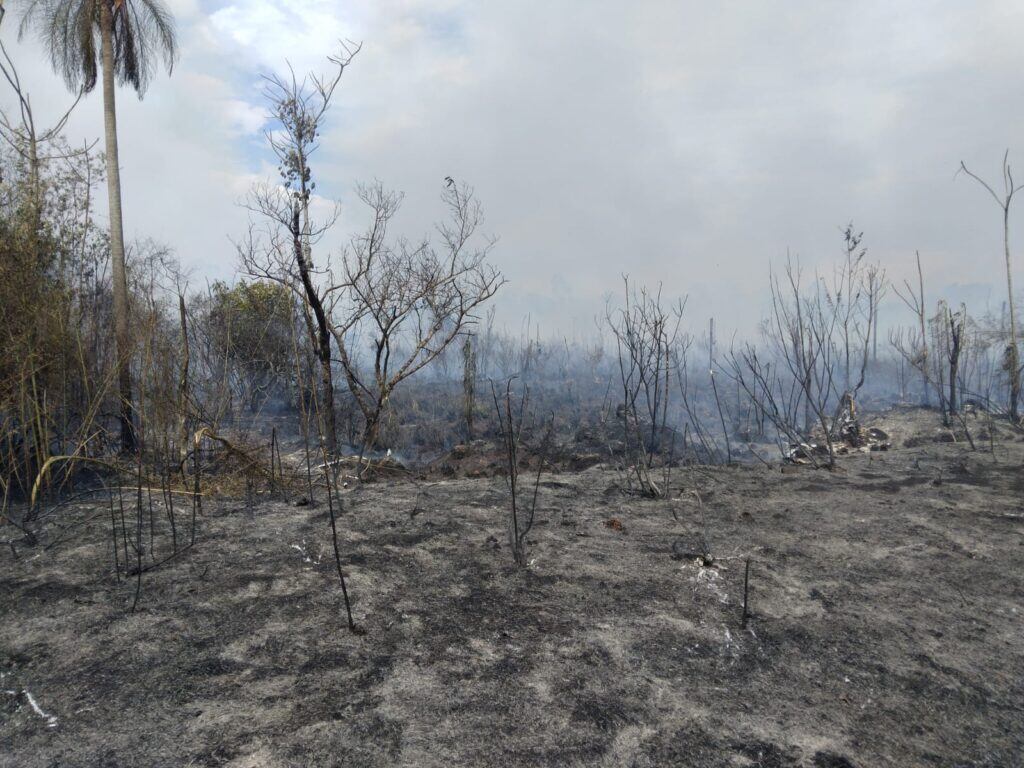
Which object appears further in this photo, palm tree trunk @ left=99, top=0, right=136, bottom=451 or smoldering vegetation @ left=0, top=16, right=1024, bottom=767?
palm tree trunk @ left=99, top=0, right=136, bottom=451

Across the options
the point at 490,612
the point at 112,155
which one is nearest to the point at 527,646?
the point at 490,612

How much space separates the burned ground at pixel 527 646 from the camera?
2379 millimetres

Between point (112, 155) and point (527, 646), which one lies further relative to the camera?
point (112, 155)

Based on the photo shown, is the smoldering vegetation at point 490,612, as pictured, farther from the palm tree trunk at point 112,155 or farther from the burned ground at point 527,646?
the palm tree trunk at point 112,155

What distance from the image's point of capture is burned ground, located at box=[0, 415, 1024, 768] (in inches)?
93.7

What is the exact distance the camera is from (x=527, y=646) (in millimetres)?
3109

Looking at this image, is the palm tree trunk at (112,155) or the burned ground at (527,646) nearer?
the burned ground at (527,646)

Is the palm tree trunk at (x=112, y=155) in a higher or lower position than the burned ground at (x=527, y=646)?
higher

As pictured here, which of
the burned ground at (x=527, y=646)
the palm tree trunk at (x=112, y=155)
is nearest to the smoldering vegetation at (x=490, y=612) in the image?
the burned ground at (x=527, y=646)

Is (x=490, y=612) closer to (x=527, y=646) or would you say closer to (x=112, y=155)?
(x=527, y=646)

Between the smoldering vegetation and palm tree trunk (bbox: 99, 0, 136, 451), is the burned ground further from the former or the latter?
palm tree trunk (bbox: 99, 0, 136, 451)

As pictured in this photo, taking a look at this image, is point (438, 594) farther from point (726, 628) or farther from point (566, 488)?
point (566, 488)

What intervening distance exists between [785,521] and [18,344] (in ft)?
21.5

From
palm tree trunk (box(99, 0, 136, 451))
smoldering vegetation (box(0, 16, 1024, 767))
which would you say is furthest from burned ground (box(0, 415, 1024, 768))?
palm tree trunk (box(99, 0, 136, 451))
